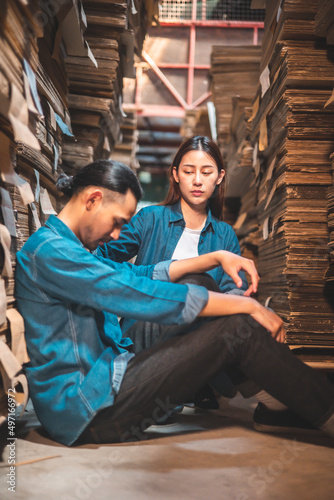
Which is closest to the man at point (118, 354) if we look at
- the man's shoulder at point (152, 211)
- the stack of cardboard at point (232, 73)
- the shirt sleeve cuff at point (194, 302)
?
the shirt sleeve cuff at point (194, 302)

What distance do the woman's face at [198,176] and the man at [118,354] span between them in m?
1.13

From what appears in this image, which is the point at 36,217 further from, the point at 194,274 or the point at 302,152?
the point at 302,152

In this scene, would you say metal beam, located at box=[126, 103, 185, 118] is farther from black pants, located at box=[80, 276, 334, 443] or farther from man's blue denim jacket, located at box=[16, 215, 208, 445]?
black pants, located at box=[80, 276, 334, 443]

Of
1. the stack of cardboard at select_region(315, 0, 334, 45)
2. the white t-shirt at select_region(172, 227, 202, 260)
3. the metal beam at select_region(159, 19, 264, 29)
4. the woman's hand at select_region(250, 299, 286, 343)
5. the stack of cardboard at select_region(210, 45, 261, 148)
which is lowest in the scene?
the woman's hand at select_region(250, 299, 286, 343)

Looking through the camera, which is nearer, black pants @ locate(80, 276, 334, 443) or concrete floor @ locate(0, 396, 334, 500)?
concrete floor @ locate(0, 396, 334, 500)

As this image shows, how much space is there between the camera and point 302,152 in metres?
2.95

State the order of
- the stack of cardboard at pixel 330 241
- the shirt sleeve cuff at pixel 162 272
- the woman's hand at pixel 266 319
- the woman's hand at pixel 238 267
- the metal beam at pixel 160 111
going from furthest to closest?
the metal beam at pixel 160 111 → the stack of cardboard at pixel 330 241 → the shirt sleeve cuff at pixel 162 272 → the woman's hand at pixel 238 267 → the woman's hand at pixel 266 319

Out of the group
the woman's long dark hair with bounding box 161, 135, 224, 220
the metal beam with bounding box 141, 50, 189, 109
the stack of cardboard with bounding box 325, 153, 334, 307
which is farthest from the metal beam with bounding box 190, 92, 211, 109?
the stack of cardboard with bounding box 325, 153, 334, 307

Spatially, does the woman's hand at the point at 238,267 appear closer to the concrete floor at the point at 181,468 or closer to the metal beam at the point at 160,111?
the concrete floor at the point at 181,468

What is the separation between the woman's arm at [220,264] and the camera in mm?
2033

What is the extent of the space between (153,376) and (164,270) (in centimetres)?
60

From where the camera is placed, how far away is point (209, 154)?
9.66 ft

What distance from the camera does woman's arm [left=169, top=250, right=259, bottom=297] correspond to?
2.03 m

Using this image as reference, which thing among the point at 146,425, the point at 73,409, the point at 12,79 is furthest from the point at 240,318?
the point at 12,79
